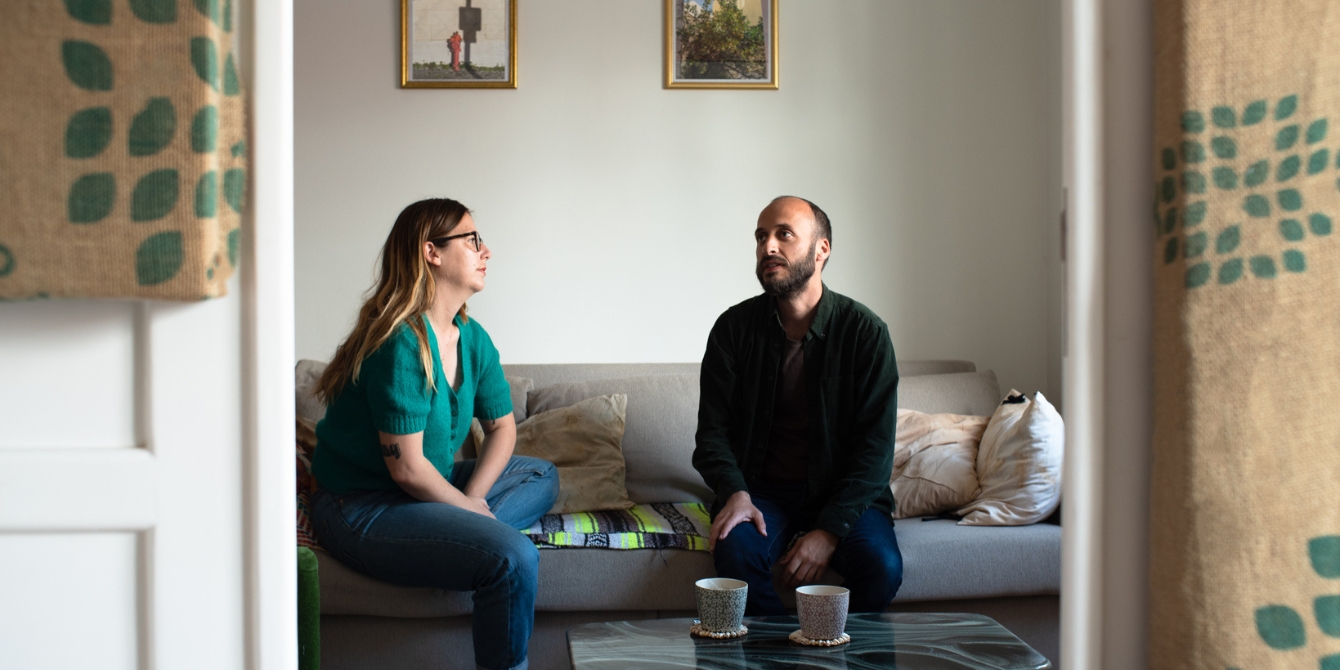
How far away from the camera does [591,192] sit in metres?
3.24

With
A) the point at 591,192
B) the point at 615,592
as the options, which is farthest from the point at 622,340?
the point at 615,592


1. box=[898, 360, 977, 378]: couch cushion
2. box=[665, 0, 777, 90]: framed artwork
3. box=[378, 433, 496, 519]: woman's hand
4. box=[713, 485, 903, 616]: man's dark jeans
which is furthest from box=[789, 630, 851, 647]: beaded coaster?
box=[665, 0, 777, 90]: framed artwork

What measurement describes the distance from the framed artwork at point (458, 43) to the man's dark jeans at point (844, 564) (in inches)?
71.3

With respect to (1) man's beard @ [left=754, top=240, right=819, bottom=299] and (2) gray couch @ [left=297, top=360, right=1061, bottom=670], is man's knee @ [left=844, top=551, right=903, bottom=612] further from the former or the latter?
(1) man's beard @ [left=754, top=240, right=819, bottom=299]

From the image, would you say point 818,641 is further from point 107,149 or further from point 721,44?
point 721,44

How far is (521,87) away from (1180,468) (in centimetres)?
287

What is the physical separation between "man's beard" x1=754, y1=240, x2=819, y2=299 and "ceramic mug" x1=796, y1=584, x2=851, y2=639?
97 centimetres

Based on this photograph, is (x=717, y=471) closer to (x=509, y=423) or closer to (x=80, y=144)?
(x=509, y=423)

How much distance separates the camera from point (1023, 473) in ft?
7.65

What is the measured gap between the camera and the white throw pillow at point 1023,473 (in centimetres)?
230

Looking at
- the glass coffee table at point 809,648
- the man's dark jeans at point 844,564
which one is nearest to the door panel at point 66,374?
the glass coffee table at point 809,648

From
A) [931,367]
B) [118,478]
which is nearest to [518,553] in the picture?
[118,478]

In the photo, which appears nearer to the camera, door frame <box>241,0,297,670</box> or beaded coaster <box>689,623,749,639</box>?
door frame <box>241,0,297,670</box>

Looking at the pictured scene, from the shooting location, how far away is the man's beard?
2.34 metres
